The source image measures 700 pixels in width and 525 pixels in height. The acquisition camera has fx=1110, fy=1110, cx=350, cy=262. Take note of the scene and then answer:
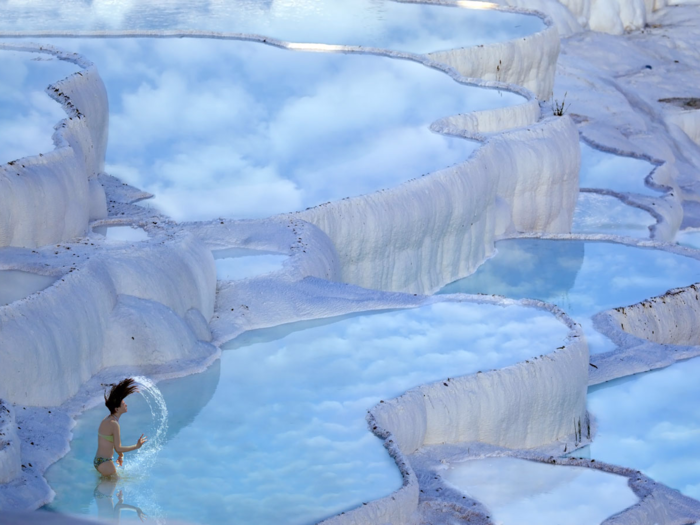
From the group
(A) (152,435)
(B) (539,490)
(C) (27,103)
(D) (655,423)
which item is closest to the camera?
(A) (152,435)

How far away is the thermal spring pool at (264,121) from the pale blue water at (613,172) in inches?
89.4

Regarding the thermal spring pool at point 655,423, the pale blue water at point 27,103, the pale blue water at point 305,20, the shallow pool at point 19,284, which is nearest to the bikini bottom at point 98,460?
the shallow pool at point 19,284

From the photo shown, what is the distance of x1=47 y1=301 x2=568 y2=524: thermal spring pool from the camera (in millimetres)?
5195

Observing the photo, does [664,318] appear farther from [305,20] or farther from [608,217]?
[305,20]

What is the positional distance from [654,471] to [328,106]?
529cm

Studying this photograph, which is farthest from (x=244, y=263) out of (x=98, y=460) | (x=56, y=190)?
(x=98, y=460)

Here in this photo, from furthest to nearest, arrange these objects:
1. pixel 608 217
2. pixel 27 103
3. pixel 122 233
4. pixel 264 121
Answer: pixel 608 217 < pixel 264 121 < pixel 27 103 < pixel 122 233

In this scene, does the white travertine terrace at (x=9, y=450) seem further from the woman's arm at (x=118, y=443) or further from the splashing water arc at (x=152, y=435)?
the splashing water arc at (x=152, y=435)

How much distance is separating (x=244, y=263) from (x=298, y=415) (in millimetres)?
2074

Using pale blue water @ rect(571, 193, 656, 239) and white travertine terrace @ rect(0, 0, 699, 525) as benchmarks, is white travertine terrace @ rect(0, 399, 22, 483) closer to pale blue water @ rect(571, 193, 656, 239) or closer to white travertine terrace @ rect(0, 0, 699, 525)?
white travertine terrace @ rect(0, 0, 699, 525)

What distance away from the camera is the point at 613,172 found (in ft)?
46.3

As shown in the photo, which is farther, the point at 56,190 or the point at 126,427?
the point at 56,190

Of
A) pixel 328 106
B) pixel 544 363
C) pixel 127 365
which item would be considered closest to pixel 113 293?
pixel 127 365

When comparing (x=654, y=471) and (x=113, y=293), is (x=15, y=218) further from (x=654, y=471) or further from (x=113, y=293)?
(x=654, y=471)
